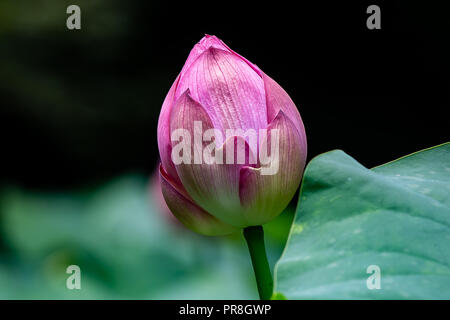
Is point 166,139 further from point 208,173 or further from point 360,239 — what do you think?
point 360,239

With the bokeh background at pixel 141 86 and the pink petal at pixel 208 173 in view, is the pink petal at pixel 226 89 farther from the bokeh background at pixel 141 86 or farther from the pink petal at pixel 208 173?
the bokeh background at pixel 141 86

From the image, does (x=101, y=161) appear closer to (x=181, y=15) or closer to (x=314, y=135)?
(x=181, y=15)

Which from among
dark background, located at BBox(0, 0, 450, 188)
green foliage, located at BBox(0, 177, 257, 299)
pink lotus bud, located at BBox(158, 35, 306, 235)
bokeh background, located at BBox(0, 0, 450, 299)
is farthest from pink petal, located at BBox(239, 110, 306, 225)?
dark background, located at BBox(0, 0, 450, 188)

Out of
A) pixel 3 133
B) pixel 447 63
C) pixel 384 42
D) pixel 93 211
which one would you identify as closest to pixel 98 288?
pixel 93 211

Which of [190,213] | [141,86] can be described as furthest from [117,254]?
[190,213]

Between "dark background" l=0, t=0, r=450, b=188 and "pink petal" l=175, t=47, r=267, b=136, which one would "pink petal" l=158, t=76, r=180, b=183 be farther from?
"dark background" l=0, t=0, r=450, b=188

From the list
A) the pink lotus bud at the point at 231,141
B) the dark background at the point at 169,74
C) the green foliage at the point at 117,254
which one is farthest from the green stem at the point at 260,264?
the dark background at the point at 169,74
